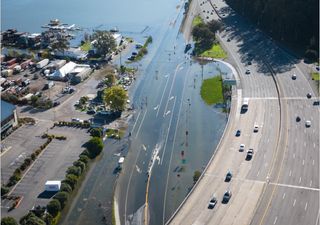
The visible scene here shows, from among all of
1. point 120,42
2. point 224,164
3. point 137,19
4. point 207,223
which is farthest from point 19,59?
point 207,223

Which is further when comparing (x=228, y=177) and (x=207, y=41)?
(x=207, y=41)

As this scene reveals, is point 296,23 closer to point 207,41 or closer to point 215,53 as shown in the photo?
point 215,53

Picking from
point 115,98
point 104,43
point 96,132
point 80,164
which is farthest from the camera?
point 104,43

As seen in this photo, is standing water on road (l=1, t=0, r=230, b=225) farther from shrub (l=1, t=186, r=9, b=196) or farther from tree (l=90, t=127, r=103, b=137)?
shrub (l=1, t=186, r=9, b=196)

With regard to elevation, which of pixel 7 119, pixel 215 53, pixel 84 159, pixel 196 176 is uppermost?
pixel 215 53

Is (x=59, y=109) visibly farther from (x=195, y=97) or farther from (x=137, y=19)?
(x=137, y=19)

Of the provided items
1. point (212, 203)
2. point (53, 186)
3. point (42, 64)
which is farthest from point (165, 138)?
point (42, 64)

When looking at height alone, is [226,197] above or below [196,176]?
above
